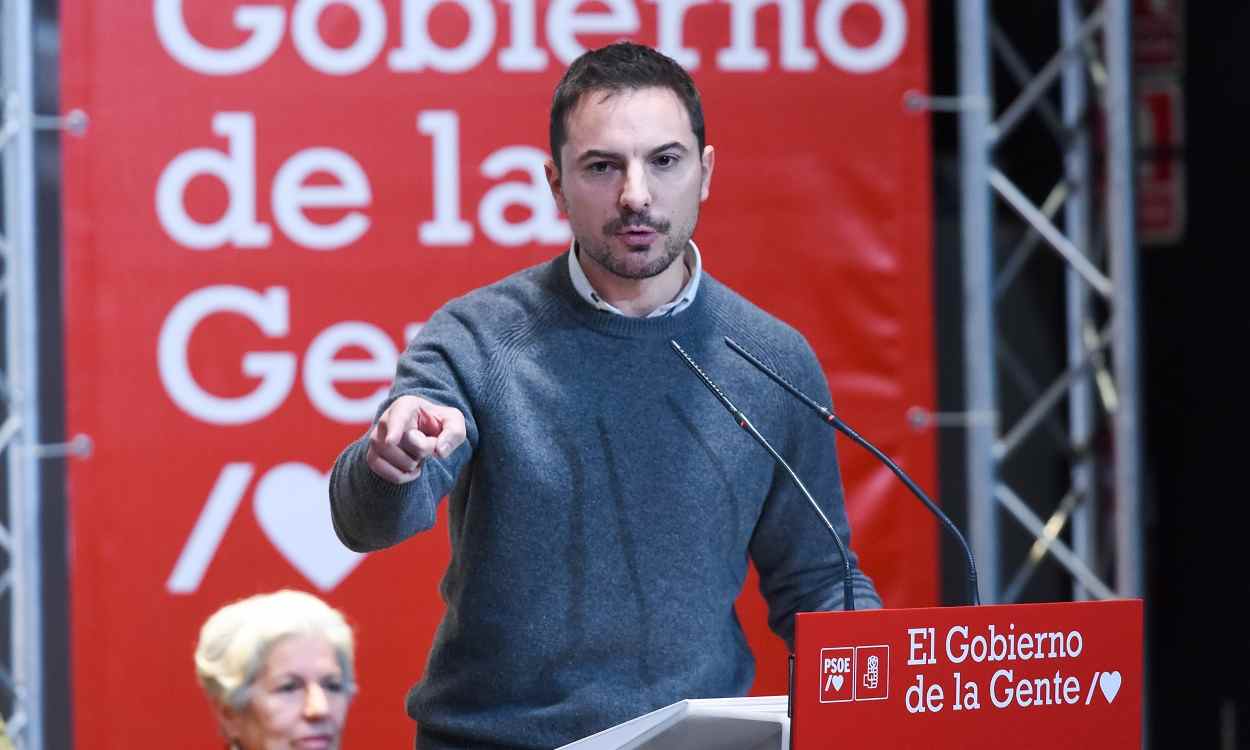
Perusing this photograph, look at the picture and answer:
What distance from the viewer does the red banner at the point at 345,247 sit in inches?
108

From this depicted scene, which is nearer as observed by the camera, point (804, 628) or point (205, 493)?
point (804, 628)

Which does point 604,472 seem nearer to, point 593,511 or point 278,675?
point 593,511

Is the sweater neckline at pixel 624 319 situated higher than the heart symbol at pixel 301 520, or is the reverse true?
the sweater neckline at pixel 624 319

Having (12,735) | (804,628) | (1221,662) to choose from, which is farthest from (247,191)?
(1221,662)

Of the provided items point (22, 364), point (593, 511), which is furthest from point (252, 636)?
point (593, 511)

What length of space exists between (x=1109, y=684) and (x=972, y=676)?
0.15 m

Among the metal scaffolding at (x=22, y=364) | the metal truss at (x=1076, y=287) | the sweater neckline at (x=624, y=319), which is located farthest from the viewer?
the metal truss at (x=1076, y=287)

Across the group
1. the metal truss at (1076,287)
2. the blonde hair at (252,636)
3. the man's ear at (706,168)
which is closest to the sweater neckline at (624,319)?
the man's ear at (706,168)

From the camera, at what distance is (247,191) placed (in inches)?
109

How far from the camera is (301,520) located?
110 inches

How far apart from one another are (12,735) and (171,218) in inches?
35.8

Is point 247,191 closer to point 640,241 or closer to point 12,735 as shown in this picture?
point 12,735

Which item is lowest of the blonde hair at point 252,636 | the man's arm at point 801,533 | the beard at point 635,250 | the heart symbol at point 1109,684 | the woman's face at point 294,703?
the woman's face at point 294,703

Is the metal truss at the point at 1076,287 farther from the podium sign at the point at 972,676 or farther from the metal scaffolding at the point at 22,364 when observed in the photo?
the metal scaffolding at the point at 22,364
